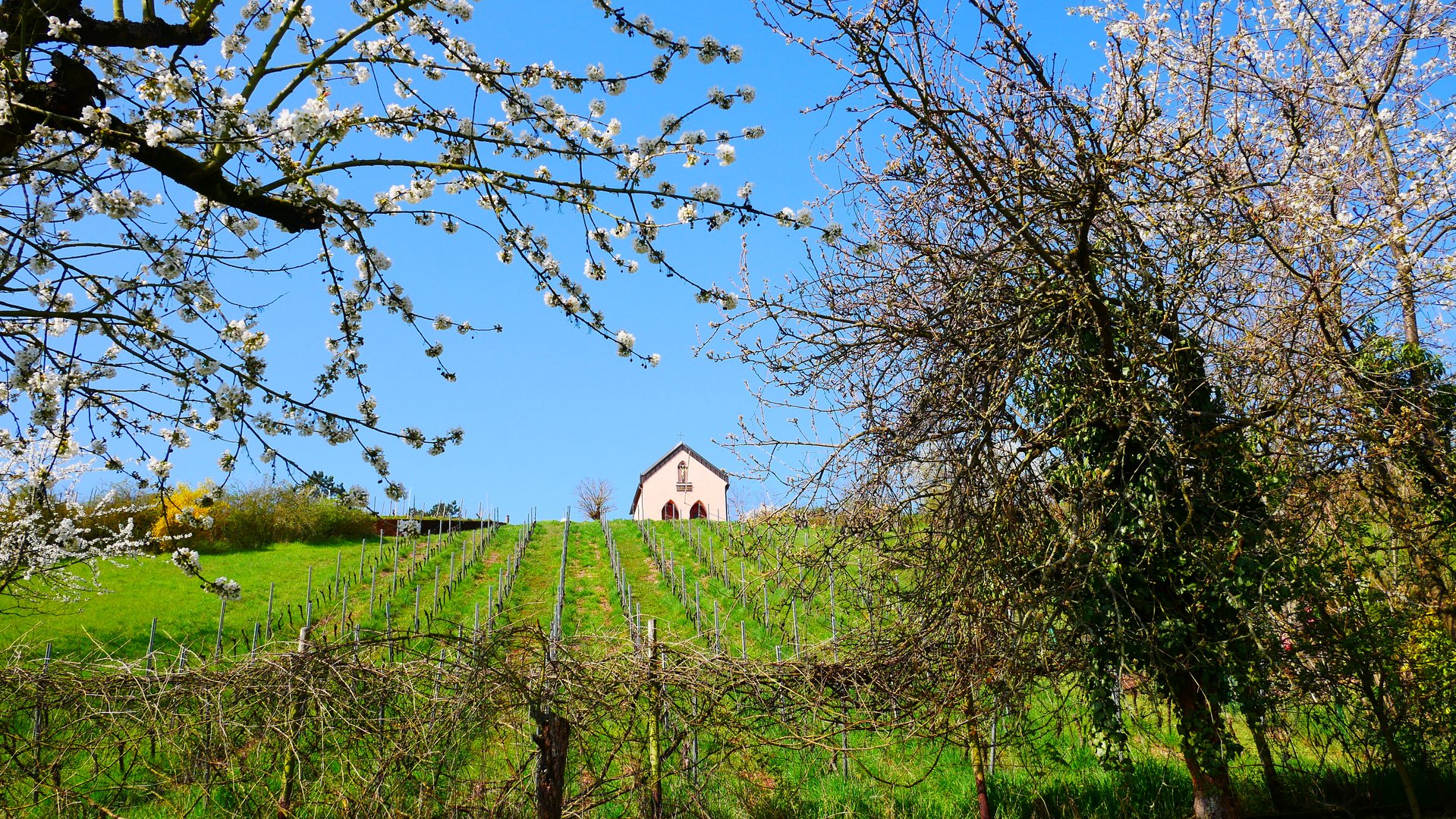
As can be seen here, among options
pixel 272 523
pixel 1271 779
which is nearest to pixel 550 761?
pixel 1271 779

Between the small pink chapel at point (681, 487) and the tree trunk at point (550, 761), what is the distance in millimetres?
35978

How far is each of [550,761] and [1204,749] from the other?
3760 millimetres

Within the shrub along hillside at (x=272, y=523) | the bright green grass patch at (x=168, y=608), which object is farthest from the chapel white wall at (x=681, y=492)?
the bright green grass patch at (x=168, y=608)

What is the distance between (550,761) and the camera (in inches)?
151

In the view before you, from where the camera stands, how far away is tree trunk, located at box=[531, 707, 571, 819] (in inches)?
147

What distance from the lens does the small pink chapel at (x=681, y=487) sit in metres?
40.5

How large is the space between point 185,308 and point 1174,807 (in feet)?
21.5

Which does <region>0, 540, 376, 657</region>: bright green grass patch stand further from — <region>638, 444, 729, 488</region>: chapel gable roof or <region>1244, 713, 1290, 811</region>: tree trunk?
<region>638, 444, 729, 488</region>: chapel gable roof

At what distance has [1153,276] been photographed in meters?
4.88

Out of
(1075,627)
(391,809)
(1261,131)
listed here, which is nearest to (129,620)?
(391,809)

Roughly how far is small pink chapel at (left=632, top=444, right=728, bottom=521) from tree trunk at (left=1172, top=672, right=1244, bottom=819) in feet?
114

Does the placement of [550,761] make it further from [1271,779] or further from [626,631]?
[1271,779]

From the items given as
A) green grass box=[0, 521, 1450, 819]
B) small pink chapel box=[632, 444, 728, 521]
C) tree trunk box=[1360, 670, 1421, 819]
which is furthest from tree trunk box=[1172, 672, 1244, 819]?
small pink chapel box=[632, 444, 728, 521]

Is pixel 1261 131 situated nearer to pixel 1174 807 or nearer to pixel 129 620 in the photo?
pixel 1174 807
